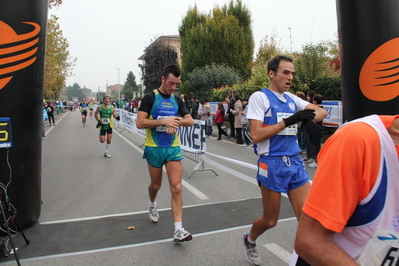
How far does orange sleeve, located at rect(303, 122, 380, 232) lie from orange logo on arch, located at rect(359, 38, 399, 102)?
4796 mm

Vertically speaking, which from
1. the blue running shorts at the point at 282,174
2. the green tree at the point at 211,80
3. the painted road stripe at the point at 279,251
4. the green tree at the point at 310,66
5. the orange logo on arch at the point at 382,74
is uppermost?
the green tree at the point at 211,80

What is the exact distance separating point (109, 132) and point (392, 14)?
8.27m

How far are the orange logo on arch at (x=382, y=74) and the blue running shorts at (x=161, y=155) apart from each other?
3.43m

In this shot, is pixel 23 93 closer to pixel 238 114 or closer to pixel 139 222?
pixel 139 222

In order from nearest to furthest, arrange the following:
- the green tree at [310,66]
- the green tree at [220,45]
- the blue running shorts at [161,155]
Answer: the blue running shorts at [161,155], the green tree at [310,66], the green tree at [220,45]

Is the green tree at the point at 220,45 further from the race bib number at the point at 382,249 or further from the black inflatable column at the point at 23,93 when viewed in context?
the race bib number at the point at 382,249

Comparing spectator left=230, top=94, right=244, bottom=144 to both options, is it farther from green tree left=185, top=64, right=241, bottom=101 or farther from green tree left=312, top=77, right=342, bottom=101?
green tree left=185, top=64, right=241, bottom=101

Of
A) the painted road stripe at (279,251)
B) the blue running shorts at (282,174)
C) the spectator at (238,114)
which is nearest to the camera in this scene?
the blue running shorts at (282,174)

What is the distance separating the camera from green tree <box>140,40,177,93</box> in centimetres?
4484

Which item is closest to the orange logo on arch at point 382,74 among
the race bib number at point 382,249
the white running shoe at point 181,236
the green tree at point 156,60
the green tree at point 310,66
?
the white running shoe at point 181,236

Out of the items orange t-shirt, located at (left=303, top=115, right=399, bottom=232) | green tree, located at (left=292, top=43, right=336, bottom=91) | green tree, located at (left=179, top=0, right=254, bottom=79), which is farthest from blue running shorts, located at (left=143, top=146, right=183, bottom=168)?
green tree, located at (left=179, top=0, right=254, bottom=79)

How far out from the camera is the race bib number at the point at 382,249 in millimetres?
1157

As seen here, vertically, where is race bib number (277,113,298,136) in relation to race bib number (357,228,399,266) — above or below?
above

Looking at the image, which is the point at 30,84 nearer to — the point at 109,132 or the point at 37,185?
the point at 37,185
